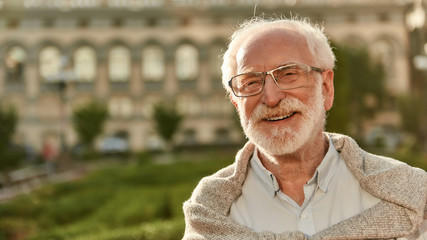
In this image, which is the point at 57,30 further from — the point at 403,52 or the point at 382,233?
the point at 382,233

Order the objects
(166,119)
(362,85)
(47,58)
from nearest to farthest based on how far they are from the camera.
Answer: (166,119) → (362,85) → (47,58)

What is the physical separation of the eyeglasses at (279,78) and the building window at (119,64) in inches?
1556

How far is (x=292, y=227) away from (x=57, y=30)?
40881 millimetres

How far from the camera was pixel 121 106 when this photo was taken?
4053 cm

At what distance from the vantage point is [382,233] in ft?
6.01

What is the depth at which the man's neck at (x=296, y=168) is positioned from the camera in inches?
80.6

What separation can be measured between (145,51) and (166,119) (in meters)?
12.4

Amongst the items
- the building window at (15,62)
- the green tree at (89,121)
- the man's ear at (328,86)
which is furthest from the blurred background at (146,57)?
the man's ear at (328,86)

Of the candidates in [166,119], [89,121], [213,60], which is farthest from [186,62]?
[89,121]

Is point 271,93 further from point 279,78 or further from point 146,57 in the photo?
point 146,57

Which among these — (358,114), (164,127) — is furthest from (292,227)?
(358,114)

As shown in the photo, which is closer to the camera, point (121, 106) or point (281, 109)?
point (281, 109)

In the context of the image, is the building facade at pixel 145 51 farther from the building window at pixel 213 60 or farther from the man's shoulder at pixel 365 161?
the man's shoulder at pixel 365 161

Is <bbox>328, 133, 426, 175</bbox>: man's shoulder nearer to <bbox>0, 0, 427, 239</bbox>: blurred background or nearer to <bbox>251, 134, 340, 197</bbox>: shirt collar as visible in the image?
<bbox>251, 134, 340, 197</bbox>: shirt collar
